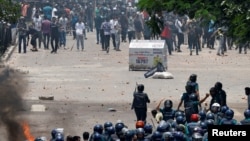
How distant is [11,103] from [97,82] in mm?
9574

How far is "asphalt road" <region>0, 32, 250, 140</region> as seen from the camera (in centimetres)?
2744

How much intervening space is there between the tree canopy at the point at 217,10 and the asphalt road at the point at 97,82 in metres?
4.07

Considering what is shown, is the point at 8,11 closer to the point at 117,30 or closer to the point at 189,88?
the point at 189,88

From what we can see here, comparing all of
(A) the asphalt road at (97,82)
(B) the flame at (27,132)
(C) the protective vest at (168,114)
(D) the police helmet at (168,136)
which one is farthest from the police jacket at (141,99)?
(D) the police helmet at (168,136)

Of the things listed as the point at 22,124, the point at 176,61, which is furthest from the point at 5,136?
the point at 176,61

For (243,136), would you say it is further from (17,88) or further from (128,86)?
(128,86)

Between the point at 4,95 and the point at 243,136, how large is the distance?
1362cm

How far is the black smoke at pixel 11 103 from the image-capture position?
2385 cm

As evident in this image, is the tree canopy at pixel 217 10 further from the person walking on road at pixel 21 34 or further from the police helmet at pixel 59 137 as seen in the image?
the person walking on road at pixel 21 34

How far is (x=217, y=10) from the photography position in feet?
73.7

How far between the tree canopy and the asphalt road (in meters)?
4.07

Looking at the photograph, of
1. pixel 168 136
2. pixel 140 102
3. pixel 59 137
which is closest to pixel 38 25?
pixel 140 102

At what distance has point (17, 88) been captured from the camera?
26641 millimetres

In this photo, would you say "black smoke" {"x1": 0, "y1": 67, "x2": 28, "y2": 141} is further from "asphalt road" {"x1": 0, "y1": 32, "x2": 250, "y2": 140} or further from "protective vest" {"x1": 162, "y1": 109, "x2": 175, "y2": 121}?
"protective vest" {"x1": 162, "y1": 109, "x2": 175, "y2": 121}
